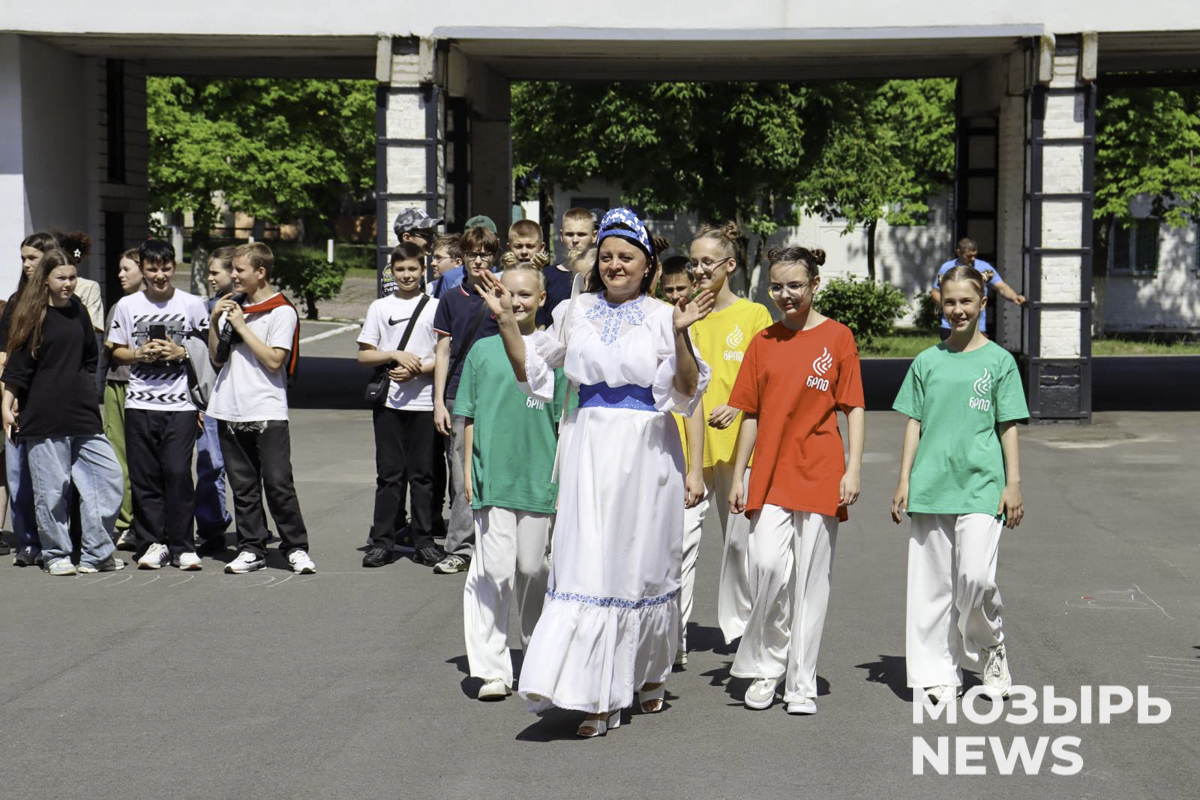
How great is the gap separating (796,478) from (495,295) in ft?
4.45

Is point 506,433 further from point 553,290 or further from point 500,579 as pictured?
point 553,290

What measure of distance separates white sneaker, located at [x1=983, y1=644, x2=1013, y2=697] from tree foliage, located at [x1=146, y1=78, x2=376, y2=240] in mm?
32006

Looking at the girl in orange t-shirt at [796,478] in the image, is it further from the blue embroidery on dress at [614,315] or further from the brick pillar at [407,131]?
the brick pillar at [407,131]

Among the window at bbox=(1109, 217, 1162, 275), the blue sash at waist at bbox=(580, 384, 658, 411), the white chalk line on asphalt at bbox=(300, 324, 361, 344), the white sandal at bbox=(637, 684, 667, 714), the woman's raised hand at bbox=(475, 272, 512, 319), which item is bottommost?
the white sandal at bbox=(637, 684, 667, 714)

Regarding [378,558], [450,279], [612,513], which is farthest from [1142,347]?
[612,513]

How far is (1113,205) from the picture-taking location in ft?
122

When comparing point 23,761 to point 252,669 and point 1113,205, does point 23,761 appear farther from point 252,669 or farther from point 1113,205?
point 1113,205

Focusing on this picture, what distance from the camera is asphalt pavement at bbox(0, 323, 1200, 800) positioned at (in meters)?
5.54

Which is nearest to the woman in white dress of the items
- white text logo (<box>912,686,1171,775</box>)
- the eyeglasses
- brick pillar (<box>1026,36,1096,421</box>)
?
the eyeglasses

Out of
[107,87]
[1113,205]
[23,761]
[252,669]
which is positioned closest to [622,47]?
[107,87]

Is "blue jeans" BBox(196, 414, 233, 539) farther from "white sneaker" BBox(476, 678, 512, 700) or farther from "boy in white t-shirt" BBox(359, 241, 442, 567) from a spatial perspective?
"white sneaker" BBox(476, 678, 512, 700)

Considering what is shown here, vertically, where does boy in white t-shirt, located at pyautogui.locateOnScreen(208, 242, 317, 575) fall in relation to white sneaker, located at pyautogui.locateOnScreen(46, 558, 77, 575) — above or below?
above

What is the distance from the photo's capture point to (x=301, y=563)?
9.55m

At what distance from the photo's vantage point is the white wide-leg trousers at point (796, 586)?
6.46m
